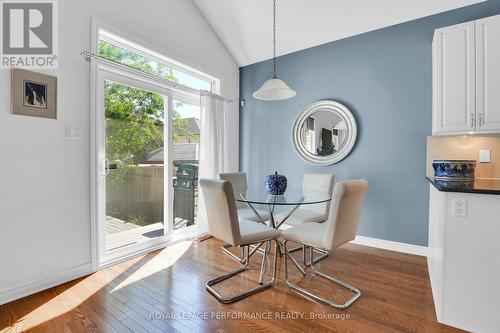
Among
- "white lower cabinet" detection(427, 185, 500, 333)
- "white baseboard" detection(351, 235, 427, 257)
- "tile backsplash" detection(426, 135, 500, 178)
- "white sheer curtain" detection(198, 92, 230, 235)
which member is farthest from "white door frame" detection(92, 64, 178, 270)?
"tile backsplash" detection(426, 135, 500, 178)

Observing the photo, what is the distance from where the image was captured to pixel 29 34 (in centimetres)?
220

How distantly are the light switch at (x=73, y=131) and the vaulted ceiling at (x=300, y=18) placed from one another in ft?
8.01

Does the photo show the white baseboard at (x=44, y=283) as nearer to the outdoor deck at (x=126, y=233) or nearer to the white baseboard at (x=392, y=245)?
the outdoor deck at (x=126, y=233)

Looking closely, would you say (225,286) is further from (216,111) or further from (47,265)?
(216,111)

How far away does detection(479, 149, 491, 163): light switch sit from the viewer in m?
2.60

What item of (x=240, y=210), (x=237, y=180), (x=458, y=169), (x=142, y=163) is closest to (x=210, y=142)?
(x=237, y=180)

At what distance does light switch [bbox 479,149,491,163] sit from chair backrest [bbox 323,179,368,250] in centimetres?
150

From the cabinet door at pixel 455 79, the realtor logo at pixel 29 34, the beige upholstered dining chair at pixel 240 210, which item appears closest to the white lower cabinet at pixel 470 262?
the cabinet door at pixel 455 79

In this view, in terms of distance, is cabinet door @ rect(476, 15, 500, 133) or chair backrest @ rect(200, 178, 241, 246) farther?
cabinet door @ rect(476, 15, 500, 133)

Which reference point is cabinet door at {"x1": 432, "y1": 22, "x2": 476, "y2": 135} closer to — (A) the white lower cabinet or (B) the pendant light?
(A) the white lower cabinet

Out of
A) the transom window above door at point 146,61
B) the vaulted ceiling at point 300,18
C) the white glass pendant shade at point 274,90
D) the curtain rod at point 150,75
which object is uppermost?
the vaulted ceiling at point 300,18

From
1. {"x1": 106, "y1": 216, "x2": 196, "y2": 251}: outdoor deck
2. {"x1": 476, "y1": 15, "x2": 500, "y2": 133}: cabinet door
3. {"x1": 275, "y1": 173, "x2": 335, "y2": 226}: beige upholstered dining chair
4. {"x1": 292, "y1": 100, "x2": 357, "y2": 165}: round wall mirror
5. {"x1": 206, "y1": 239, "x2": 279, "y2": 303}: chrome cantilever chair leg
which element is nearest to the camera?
{"x1": 206, "y1": 239, "x2": 279, "y2": 303}: chrome cantilever chair leg

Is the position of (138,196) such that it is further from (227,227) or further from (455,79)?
(455,79)

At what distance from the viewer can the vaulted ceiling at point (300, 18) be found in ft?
9.75
